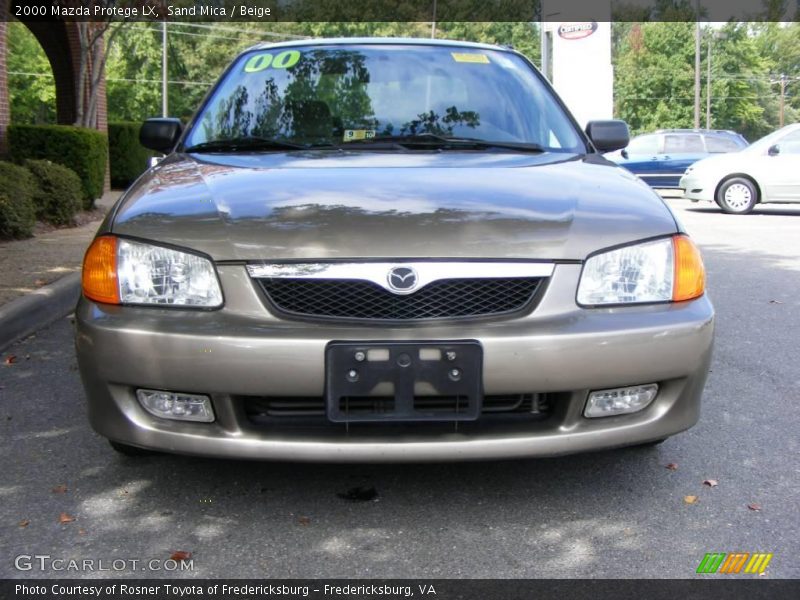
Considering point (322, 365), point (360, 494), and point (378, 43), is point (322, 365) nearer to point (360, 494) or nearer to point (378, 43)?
point (360, 494)

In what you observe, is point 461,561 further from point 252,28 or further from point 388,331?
point 252,28

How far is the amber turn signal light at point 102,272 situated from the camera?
290 cm

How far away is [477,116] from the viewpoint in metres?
4.12

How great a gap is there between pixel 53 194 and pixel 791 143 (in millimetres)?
11727

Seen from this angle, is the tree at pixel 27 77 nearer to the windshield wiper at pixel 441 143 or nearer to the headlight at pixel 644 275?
the windshield wiper at pixel 441 143

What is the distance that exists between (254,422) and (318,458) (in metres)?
0.24

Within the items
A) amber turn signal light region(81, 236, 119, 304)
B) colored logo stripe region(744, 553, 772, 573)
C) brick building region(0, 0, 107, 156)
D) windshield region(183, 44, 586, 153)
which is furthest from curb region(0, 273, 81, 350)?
brick building region(0, 0, 107, 156)

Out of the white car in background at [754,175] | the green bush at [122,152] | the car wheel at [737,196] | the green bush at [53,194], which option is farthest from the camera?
the green bush at [122,152]

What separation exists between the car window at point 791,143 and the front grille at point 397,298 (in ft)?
46.6

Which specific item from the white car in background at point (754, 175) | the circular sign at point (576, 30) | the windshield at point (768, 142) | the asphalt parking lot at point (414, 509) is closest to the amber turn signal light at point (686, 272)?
the asphalt parking lot at point (414, 509)

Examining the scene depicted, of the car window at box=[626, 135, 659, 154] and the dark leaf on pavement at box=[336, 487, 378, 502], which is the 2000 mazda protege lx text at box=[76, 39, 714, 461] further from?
the car window at box=[626, 135, 659, 154]

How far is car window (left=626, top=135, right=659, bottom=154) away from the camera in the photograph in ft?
71.4

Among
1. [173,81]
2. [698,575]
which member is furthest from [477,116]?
[173,81]

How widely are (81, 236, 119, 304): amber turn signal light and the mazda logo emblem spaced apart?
886 millimetres
